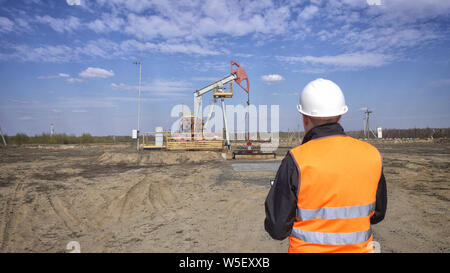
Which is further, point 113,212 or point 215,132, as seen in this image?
point 215,132

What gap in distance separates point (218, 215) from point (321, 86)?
4.42 meters

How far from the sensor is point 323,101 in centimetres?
176

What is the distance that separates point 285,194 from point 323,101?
69 centimetres

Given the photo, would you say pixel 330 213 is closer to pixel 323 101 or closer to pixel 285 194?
pixel 285 194

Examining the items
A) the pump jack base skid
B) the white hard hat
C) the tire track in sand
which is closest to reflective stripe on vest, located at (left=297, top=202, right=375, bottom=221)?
the white hard hat

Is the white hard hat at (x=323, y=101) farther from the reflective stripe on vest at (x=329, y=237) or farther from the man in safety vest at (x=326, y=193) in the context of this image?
the reflective stripe on vest at (x=329, y=237)

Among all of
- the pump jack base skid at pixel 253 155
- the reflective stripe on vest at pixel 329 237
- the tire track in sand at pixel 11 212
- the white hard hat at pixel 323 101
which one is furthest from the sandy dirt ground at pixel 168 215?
the pump jack base skid at pixel 253 155

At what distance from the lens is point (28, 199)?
6.93 meters

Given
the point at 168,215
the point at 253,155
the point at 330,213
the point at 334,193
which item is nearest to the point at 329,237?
the point at 330,213

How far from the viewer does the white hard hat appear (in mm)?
1761

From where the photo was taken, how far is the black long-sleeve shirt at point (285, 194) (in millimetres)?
1554
